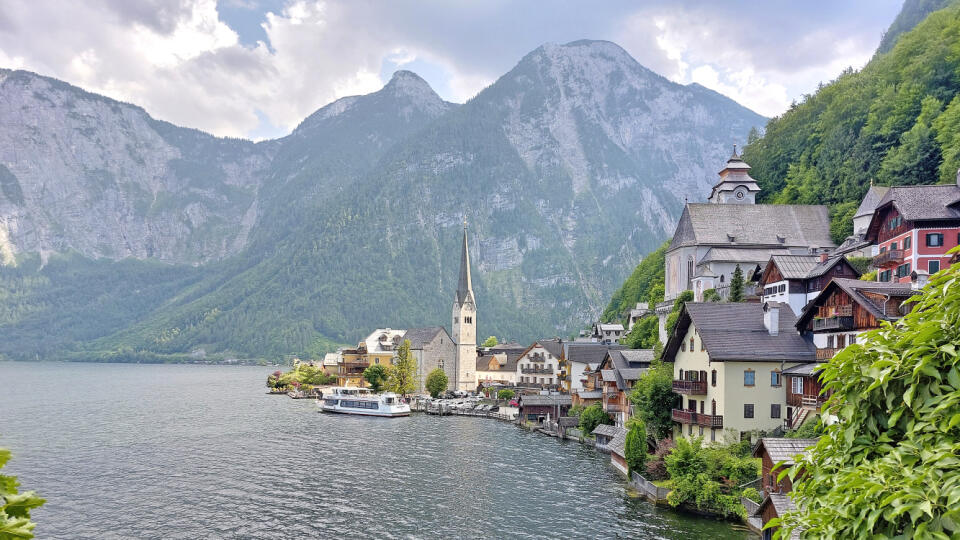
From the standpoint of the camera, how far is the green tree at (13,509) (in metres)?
6.12

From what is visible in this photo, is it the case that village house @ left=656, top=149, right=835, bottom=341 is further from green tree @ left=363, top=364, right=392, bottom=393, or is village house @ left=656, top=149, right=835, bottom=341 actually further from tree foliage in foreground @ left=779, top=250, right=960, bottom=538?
tree foliage in foreground @ left=779, top=250, right=960, bottom=538

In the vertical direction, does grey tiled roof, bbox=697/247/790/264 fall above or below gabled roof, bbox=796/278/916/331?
above

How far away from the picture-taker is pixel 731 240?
94250mm

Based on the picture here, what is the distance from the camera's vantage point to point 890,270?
58594mm

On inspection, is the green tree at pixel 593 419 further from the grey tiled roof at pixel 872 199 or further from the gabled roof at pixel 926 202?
the grey tiled roof at pixel 872 199

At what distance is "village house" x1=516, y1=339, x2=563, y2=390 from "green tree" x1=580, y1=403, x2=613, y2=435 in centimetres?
4642

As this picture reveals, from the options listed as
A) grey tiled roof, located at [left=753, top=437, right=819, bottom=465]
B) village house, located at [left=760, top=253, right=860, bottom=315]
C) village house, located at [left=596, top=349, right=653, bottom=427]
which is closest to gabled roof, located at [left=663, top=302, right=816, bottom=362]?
village house, located at [left=760, top=253, right=860, bottom=315]

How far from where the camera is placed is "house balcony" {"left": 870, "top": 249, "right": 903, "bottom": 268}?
56688 mm

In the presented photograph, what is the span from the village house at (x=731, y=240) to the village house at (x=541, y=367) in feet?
120

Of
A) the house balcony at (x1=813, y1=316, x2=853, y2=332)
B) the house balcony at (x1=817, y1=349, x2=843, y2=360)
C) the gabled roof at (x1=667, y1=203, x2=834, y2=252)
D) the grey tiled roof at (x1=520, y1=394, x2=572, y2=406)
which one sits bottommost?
the grey tiled roof at (x1=520, y1=394, x2=572, y2=406)

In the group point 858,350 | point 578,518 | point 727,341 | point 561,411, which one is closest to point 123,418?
point 561,411

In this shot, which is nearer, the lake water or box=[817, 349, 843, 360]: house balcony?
the lake water

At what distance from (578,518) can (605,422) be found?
38.7 metres

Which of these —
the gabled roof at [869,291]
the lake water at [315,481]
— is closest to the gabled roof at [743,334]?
the gabled roof at [869,291]
